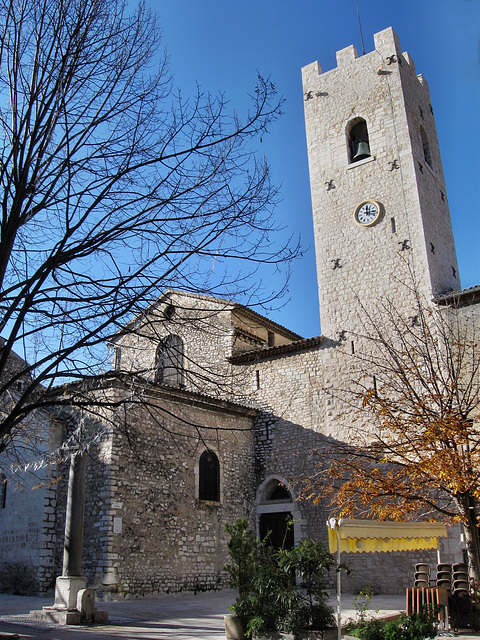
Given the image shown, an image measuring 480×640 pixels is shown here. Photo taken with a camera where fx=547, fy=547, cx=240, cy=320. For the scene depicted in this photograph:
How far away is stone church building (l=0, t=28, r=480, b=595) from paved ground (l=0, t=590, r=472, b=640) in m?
0.88

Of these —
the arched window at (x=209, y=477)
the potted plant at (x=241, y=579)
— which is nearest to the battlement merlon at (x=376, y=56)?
the arched window at (x=209, y=477)

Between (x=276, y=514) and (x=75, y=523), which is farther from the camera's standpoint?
(x=276, y=514)

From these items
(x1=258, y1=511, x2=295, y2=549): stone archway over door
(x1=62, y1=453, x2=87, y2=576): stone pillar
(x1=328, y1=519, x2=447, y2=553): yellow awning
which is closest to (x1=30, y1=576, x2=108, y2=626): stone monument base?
(x1=62, y1=453, x2=87, y2=576): stone pillar

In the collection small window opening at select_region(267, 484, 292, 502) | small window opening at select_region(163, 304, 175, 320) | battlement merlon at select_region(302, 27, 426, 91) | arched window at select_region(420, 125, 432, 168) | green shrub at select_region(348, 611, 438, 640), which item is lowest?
green shrub at select_region(348, 611, 438, 640)

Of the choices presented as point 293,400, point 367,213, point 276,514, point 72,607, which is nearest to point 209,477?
point 276,514

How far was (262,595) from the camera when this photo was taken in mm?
7676

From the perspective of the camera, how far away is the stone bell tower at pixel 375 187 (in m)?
17.5

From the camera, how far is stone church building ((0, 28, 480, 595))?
14.0 metres

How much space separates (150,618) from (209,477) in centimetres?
672

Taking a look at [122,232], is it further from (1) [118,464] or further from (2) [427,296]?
(2) [427,296]

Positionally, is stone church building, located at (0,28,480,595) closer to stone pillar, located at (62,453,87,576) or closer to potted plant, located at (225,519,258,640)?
stone pillar, located at (62,453,87,576)

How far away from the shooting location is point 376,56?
2000 centimetres

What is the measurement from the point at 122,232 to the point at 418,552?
1288 centimetres

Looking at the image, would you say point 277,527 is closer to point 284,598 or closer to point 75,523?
point 75,523
